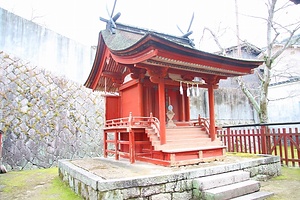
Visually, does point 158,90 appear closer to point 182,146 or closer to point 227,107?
point 182,146

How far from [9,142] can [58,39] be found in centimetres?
515

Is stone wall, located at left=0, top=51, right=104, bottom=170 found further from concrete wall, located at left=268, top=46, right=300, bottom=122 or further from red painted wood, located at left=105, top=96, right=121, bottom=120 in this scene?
concrete wall, located at left=268, top=46, right=300, bottom=122

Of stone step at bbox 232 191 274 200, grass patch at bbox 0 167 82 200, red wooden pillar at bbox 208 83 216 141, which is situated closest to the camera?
stone step at bbox 232 191 274 200

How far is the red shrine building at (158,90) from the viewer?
542 centimetres

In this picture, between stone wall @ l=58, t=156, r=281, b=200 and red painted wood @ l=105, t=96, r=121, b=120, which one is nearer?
stone wall @ l=58, t=156, r=281, b=200

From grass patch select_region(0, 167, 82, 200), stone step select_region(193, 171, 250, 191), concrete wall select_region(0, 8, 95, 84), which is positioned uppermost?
concrete wall select_region(0, 8, 95, 84)

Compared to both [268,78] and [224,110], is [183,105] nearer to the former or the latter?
[268,78]

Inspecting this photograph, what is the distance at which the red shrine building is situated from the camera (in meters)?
5.42

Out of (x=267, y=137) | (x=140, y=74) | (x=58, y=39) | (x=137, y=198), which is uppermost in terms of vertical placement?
(x=58, y=39)

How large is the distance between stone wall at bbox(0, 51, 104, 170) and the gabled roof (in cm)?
251

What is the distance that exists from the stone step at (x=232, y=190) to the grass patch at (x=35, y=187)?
2.70 meters

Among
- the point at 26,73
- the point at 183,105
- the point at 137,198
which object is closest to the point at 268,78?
the point at 183,105

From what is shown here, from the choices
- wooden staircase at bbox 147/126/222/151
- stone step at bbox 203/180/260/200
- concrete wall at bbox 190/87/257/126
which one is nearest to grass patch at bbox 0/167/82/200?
wooden staircase at bbox 147/126/222/151

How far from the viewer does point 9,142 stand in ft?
26.9
